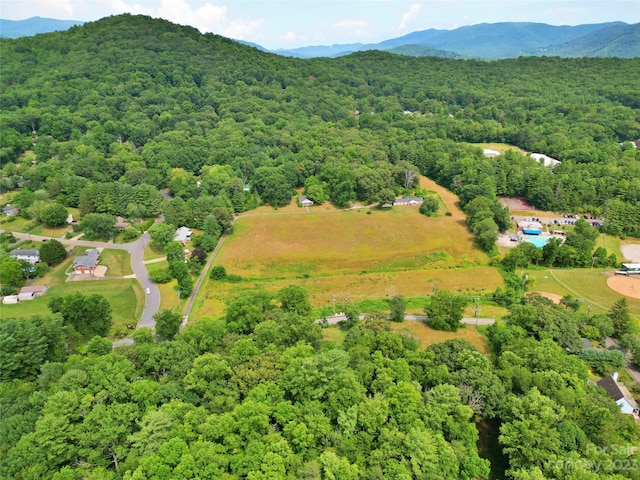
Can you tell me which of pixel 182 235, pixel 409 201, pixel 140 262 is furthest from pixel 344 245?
pixel 140 262

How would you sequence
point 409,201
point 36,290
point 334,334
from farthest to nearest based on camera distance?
point 409,201, point 36,290, point 334,334

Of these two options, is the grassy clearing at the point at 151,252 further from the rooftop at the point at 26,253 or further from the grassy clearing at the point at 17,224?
the grassy clearing at the point at 17,224

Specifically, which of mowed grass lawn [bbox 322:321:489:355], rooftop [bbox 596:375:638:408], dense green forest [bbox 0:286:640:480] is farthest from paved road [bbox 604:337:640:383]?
mowed grass lawn [bbox 322:321:489:355]

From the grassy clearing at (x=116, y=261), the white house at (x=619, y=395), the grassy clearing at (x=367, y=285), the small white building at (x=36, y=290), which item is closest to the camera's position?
the white house at (x=619, y=395)

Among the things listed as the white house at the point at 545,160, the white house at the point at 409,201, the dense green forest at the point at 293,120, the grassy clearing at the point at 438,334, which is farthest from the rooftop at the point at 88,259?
the white house at the point at 545,160

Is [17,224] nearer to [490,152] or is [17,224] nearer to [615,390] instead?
[615,390]

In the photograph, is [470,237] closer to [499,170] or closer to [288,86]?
[499,170]
